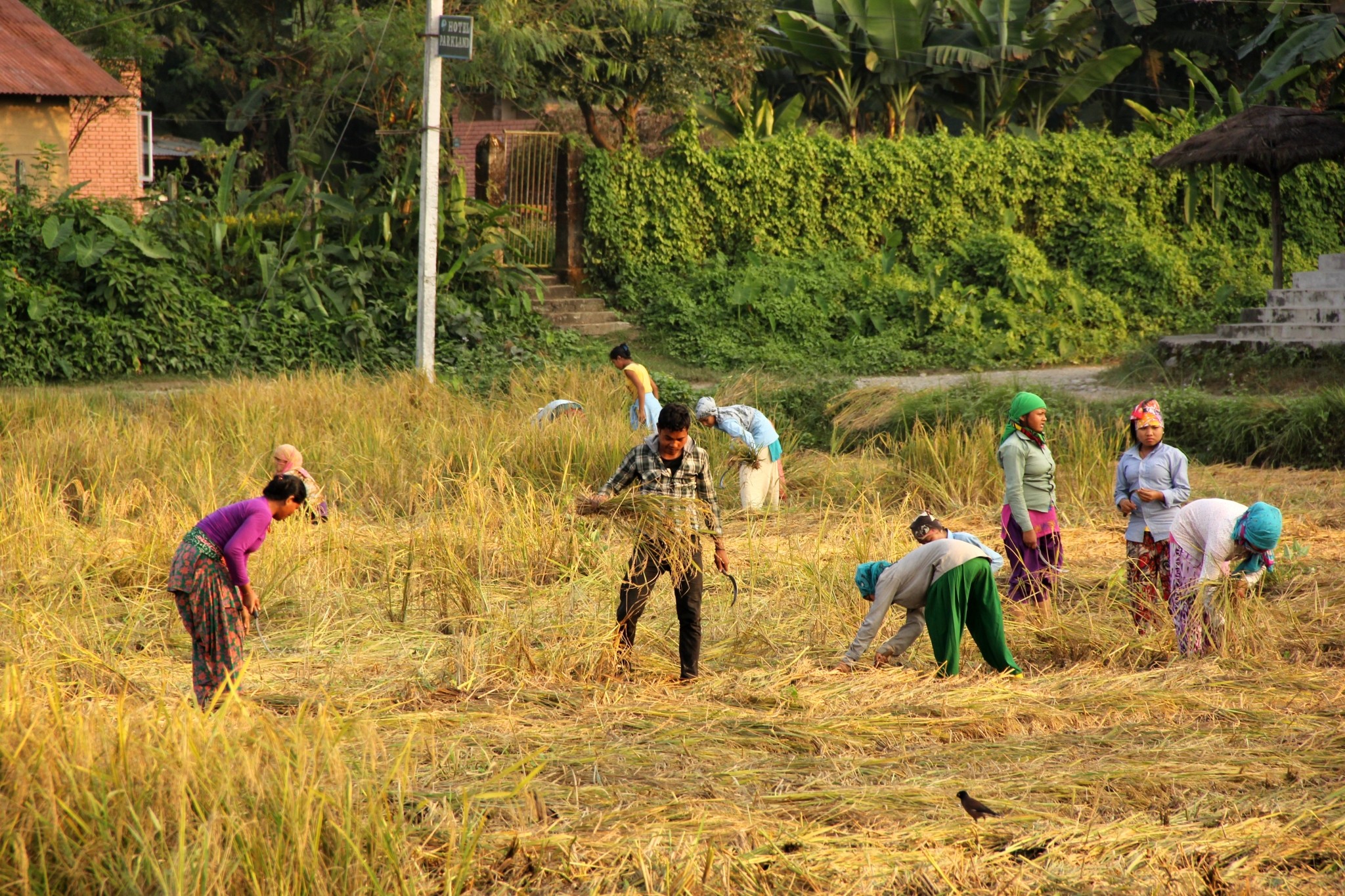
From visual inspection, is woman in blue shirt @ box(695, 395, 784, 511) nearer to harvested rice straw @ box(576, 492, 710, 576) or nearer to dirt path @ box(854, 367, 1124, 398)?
harvested rice straw @ box(576, 492, 710, 576)

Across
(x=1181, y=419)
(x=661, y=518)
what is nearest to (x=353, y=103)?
(x=1181, y=419)

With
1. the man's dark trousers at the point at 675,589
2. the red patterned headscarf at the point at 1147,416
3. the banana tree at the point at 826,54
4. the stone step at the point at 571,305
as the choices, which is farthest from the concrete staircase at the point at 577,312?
the man's dark trousers at the point at 675,589

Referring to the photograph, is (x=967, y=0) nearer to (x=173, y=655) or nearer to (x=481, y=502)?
(x=481, y=502)

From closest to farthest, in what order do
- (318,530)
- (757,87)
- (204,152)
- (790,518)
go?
(318,530)
(790,518)
(204,152)
(757,87)

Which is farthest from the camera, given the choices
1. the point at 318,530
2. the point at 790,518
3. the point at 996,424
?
the point at 996,424

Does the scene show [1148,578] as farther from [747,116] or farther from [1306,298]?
[747,116]

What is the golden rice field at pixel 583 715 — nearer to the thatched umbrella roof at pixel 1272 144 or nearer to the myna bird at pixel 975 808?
the myna bird at pixel 975 808

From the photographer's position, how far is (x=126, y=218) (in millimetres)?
16250

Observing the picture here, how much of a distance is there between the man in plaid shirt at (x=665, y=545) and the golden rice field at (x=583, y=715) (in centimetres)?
22

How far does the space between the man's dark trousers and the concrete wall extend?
540 inches

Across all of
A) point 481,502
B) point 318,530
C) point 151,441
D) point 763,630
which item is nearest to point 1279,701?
point 763,630

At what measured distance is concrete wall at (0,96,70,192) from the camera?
17.6m

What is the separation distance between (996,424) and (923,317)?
24.8 ft

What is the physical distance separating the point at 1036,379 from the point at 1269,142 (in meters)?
3.56
